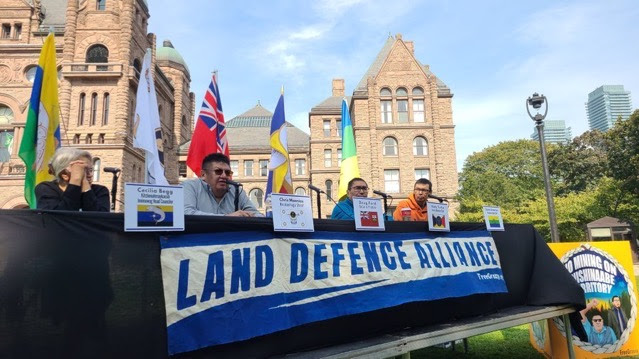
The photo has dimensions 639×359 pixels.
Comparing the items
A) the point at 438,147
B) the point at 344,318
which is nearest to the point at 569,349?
the point at 344,318

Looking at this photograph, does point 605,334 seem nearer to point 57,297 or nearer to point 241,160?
point 57,297

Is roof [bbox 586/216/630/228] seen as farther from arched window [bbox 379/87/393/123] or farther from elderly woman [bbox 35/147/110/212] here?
elderly woman [bbox 35/147/110/212]

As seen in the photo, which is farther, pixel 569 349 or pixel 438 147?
pixel 438 147

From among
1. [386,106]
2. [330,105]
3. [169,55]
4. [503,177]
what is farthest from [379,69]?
[169,55]

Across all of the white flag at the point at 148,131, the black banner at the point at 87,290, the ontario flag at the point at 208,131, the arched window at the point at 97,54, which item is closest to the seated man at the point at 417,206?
the black banner at the point at 87,290

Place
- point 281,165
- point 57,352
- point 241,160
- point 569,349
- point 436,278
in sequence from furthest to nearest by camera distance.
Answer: point 241,160 → point 281,165 → point 569,349 → point 436,278 → point 57,352

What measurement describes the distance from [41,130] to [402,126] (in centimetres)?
3239

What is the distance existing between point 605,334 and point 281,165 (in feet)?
21.0

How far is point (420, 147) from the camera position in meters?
35.7

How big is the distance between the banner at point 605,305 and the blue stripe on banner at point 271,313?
2.79 metres

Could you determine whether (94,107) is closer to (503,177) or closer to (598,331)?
(598,331)

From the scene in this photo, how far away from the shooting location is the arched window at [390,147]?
1396 inches

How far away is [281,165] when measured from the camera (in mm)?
8742

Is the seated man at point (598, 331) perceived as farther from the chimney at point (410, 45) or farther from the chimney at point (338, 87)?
the chimney at point (338, 87)
